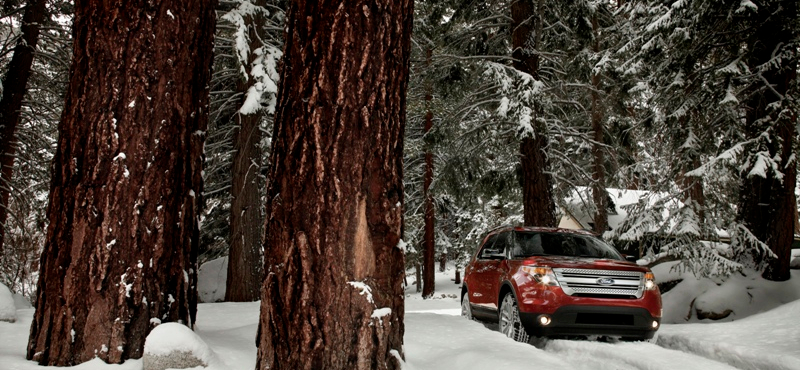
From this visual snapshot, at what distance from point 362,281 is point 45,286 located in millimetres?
2560

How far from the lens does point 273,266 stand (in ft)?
11.5

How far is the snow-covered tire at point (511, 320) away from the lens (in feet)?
27.0

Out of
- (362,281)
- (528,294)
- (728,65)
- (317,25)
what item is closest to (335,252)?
(362,281)

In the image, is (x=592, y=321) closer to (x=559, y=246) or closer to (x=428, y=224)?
(x=559, y=246)

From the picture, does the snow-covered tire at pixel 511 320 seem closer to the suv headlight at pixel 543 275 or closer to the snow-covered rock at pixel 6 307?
the suv headlight at pixel 543 275

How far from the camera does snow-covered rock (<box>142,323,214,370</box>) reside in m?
4.16

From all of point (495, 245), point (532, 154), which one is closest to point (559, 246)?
point (495, 245)

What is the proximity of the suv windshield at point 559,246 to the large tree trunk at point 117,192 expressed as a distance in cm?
592

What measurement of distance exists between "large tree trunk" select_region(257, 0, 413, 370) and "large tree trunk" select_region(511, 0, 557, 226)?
960 cm

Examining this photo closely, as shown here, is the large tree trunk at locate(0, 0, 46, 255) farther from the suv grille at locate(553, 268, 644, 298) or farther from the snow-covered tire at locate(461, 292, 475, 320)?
the suv grille at locate(553, 268, 644, 298)

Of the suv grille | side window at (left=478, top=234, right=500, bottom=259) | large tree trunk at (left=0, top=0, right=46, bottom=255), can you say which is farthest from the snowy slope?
large tree trunk at (left=0, top=0, right=46, bottom=255)

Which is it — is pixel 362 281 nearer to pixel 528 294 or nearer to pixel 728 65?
pixel 528 294

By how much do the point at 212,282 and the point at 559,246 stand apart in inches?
354

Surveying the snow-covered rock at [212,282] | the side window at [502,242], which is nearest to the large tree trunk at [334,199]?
the side window at [502,242]
